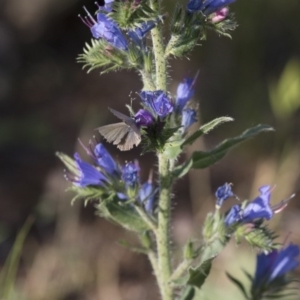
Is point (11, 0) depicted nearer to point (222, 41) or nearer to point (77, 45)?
point (77, 45)

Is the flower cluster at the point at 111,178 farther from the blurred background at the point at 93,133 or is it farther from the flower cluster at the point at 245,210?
the blurred background at the point at 93,133

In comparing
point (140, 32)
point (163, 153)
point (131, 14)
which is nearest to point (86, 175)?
point (163, 153)

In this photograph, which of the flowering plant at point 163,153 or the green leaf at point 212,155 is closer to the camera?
the flowering plant at point 163,153

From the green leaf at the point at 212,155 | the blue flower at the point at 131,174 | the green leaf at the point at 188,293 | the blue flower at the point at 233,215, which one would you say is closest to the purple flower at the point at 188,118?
the green leaf at the point at 212,155

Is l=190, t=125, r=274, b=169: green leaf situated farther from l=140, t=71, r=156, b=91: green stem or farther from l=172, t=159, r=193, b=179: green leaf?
l=140, t=71, r=156, b=91: green stem

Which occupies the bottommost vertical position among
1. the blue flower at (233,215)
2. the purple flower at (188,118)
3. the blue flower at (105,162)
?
the blue flower at (233,215)

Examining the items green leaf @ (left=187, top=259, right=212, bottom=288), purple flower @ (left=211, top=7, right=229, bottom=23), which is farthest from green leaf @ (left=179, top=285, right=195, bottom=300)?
purple flower @ (left=211, top=7, right=229, bottom=23)

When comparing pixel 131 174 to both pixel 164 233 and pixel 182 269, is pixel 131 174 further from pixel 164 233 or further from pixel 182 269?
pixel 182 269
